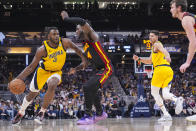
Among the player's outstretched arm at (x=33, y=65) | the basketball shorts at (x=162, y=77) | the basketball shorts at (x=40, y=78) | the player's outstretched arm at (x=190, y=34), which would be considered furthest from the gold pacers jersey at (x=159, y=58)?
A: the player's outstretched arm at (x=33, y=65)

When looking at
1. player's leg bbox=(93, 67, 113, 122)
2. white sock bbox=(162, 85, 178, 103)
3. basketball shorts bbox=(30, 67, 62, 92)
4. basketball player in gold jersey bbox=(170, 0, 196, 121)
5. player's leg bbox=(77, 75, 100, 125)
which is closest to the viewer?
basketball player in gold jersey bbox=(170, 0, 196, 121)

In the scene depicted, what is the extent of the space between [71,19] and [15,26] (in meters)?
21.6

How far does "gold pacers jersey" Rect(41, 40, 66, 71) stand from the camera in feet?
18.5

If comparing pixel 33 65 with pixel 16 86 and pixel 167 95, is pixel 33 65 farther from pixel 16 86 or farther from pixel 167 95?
pixel 167 95

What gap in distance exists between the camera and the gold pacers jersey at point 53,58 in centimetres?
564

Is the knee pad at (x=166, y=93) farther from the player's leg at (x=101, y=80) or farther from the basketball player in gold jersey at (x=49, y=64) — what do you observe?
the basketball player in gold jersey at (x=49, y=64)

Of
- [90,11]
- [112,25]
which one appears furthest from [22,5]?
[112,25]

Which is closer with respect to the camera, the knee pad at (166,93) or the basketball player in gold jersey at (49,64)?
the basketball player in gold jersey at (49,64)

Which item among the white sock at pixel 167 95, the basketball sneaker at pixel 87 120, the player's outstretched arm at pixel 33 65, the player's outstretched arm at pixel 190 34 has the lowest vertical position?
the basketball sneaker at pixel 87 120

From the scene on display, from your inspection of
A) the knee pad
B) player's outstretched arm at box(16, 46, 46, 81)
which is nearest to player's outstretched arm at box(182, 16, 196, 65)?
the knee pad

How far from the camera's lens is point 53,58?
18.6 ft

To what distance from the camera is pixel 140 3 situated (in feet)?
80.3

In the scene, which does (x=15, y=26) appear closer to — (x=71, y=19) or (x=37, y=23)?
(x=37, y=23)

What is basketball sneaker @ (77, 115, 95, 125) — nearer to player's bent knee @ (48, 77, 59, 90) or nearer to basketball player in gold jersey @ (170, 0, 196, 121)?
player's bent knee @ (48, 77, 59, 90)
